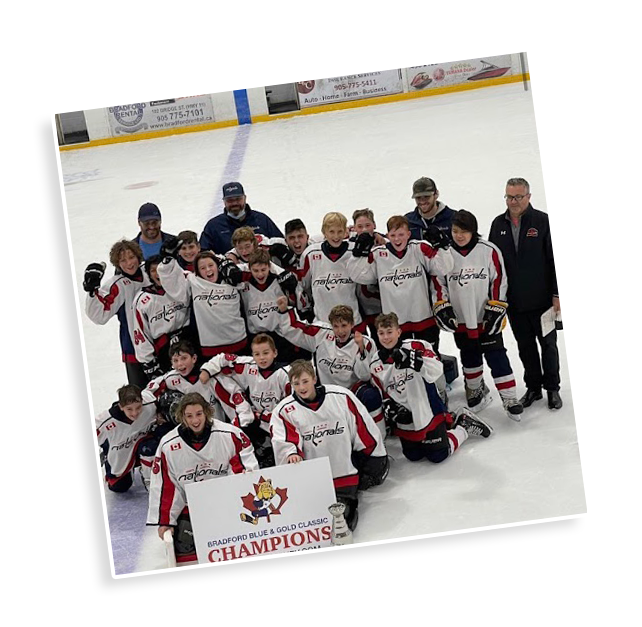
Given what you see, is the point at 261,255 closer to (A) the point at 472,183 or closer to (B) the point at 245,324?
(B) the point at 245,324

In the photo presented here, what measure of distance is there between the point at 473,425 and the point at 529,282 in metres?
0.79

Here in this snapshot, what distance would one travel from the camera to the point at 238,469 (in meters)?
4.25

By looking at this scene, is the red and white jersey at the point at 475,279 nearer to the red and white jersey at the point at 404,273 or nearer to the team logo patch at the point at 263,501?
the red and white jersey at the point at 404,273

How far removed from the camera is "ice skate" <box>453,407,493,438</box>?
487cm

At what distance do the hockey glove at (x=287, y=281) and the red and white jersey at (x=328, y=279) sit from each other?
175 mm

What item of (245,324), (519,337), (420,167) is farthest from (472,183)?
(245,324)

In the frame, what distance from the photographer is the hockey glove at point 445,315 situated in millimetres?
4949

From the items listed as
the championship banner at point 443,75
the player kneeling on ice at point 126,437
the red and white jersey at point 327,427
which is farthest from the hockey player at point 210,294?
the championship banner at point 443,75

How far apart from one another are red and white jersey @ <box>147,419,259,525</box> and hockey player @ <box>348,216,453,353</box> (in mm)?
1195

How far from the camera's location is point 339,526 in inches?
162

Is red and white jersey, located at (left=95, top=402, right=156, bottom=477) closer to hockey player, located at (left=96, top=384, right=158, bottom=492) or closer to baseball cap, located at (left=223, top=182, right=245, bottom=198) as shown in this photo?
hockey player, located at (left=96, top=384, right=158, bottom=492)

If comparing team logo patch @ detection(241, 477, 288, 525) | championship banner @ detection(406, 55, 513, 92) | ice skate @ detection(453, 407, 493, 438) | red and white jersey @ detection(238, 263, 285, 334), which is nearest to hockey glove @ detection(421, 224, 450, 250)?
red and white jersey @ detection(238, 263, 285, 334)

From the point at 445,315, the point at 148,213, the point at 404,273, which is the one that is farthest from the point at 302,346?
the point at 148,213

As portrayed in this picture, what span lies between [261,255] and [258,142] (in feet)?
22.0
